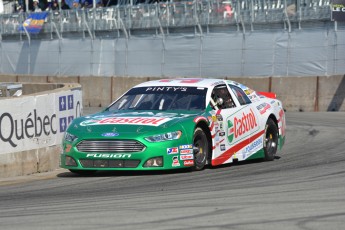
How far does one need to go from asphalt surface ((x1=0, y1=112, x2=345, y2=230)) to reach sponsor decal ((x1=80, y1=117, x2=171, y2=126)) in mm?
684

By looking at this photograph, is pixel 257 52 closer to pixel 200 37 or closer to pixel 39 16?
pixel 200 37

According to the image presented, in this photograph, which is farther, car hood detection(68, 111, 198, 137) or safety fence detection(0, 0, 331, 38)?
safety fence detection(0, 0, 331, 38)

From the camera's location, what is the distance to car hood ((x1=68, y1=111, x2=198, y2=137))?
12.2 meters

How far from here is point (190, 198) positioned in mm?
9422

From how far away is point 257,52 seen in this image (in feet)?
108

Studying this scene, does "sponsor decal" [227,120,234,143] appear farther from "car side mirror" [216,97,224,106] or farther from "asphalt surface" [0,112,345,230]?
"asphalt surface" [0,112,345,230]

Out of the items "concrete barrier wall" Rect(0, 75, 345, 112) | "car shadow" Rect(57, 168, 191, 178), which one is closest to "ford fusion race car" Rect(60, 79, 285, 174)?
"car shadow" Rect(57, 168, 191, 178)

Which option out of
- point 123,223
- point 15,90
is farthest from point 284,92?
point 123,223

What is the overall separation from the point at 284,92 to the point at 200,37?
895cm

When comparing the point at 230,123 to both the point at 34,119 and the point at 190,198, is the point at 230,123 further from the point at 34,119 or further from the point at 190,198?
the point at 190,198

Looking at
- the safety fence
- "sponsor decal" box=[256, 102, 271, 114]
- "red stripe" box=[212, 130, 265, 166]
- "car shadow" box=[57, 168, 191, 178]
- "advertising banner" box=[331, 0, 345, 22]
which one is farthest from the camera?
the safety fence

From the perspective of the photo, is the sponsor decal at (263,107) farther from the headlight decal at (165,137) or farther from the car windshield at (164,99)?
the headlight decal at (165,137)

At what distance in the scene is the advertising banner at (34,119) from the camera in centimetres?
1376

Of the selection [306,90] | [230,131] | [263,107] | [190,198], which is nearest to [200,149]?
[230,131]
